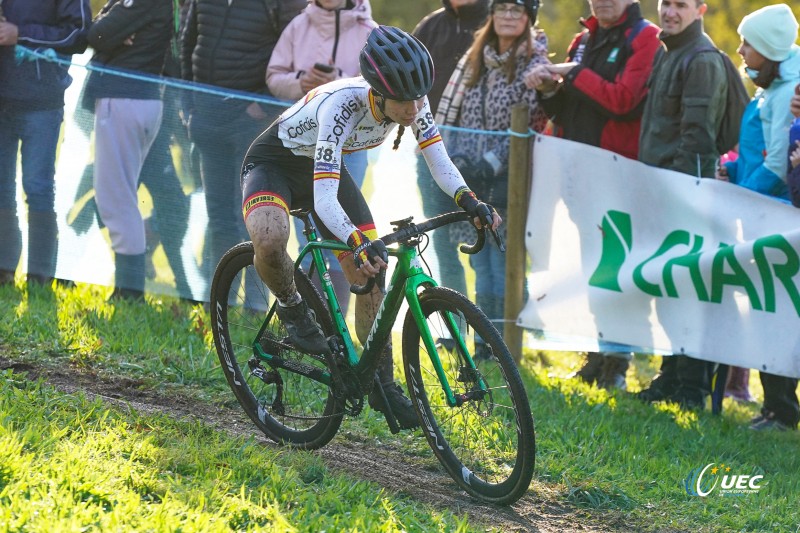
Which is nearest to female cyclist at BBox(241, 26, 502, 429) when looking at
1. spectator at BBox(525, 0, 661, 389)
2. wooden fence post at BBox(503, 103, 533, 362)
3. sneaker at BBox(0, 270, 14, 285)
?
wooden fence post at BBox(503, 103, 533, 362)

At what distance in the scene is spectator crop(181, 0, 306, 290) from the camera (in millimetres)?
8516

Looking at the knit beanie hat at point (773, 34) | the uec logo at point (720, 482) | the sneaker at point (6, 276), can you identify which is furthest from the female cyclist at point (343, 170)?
the sneaker at point (6, 276)

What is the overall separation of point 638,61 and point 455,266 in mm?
1978

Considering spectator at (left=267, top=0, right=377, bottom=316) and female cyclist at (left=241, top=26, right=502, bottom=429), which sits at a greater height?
spectator at (left=267, top=0, right=377, bottom=316)

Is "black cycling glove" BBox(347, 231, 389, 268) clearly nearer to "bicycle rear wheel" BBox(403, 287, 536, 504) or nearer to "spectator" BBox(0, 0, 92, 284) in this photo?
"bicycle rear wheel" BBox(403, 287, 536, 504)

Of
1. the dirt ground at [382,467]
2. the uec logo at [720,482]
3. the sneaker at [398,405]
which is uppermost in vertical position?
the sneaker at [398,405]

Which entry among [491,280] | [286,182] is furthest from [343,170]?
→ [491,280]

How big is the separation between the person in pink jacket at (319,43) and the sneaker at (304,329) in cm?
301

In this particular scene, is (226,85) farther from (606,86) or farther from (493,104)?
(606,86)

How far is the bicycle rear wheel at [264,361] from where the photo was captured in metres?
6.12

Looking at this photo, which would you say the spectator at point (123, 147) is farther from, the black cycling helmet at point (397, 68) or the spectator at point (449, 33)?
the black cycling helmet at point (397, 68)

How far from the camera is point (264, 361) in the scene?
641 centimetres

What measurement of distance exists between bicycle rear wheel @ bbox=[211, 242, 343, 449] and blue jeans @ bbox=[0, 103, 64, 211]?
2658mm

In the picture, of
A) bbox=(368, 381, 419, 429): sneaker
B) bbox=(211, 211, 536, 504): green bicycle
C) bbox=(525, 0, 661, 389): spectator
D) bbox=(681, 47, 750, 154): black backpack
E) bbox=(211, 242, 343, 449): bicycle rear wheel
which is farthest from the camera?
bbox=(525, 0, 661, 389): spectator
